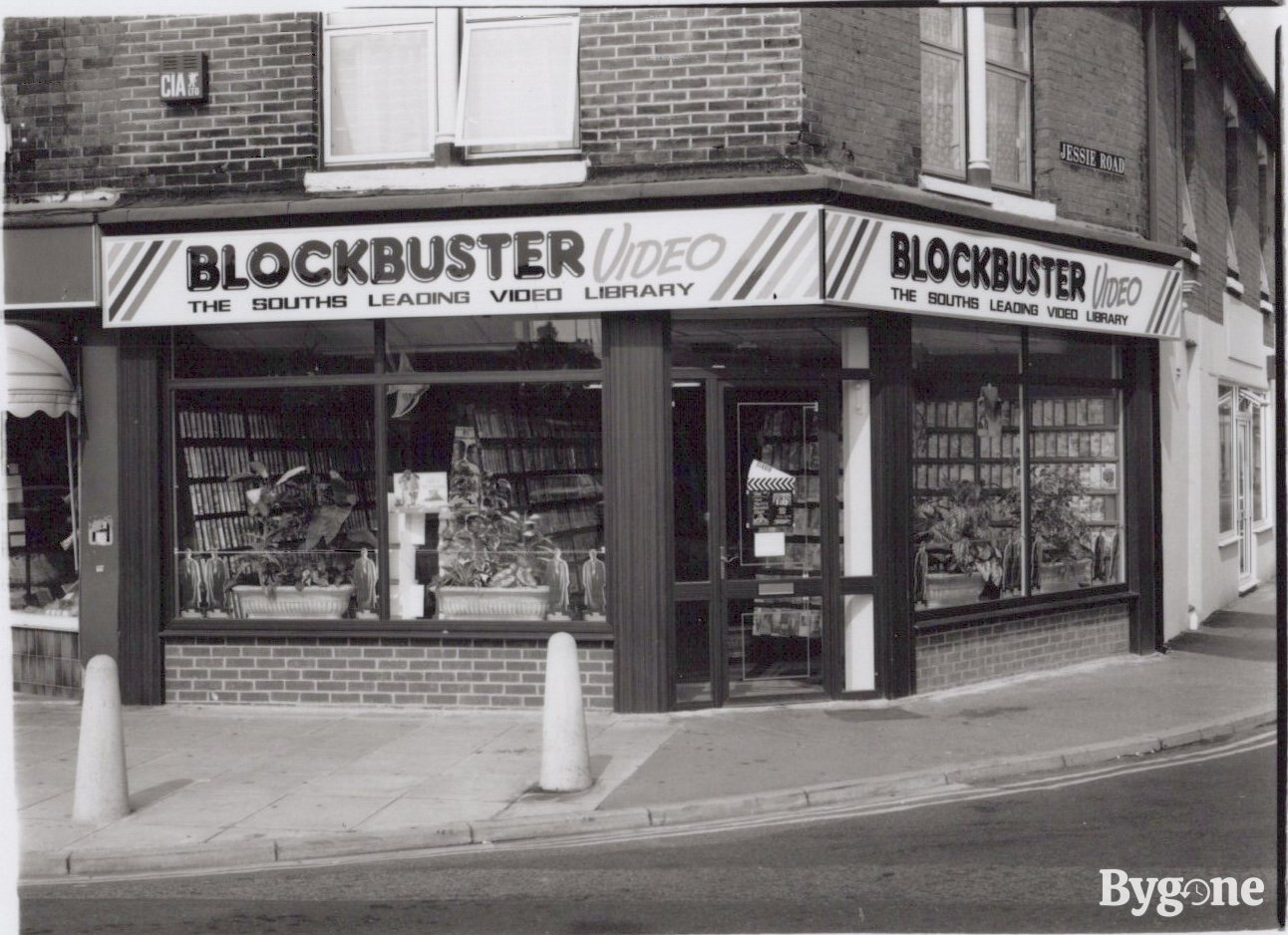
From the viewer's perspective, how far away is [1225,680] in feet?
38.2

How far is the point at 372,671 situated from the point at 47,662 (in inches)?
120

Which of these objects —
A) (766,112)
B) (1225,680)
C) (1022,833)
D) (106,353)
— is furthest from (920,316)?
(106,353)

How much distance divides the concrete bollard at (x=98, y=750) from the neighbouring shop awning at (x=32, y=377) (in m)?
3.71

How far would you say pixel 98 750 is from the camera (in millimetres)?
7383

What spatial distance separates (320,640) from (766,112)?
5321 millimetres

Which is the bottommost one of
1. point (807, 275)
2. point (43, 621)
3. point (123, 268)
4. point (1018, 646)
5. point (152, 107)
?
point (1018, 646)

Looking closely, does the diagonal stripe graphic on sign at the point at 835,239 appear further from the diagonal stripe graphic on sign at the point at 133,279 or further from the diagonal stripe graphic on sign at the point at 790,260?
the diagonal stripe graphic on sign at the point at 133,279

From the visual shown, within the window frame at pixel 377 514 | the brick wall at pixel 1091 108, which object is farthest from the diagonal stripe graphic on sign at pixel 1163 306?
the window frame at pixel 377 514

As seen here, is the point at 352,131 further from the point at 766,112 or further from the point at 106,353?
the point at 766,112

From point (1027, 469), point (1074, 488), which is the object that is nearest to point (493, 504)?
point (1027, 469)

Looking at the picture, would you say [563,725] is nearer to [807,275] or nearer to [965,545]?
[807,275]

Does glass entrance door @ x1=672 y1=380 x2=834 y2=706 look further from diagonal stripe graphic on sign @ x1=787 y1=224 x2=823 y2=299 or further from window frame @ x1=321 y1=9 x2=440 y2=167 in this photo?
window frame @ x1=321 y1=9 x2=440 y2=167

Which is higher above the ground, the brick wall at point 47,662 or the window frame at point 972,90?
the window frame at point 972,90

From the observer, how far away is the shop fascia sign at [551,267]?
32.2ft
